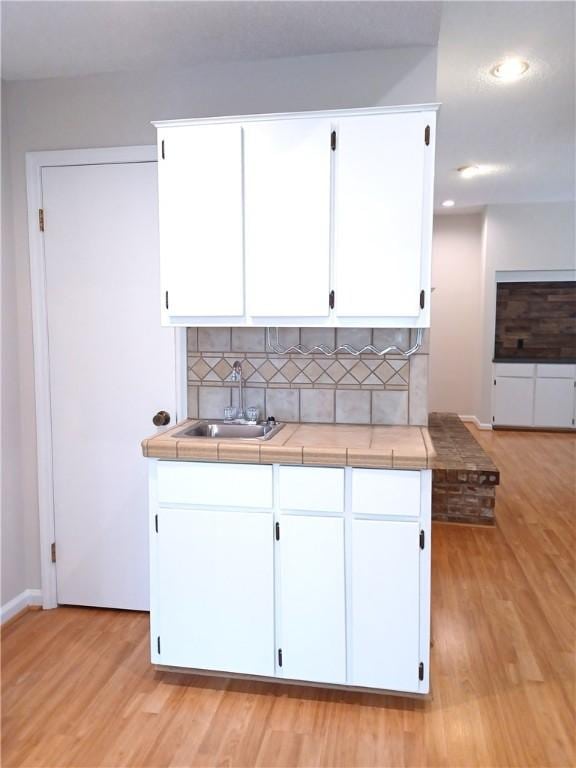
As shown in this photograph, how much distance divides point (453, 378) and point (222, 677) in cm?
586

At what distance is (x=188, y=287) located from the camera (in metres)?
2.17

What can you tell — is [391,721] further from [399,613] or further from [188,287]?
[188,287]

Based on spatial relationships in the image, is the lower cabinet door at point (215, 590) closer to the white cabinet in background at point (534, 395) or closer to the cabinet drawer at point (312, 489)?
the cabinet drawer at point (312, 489)

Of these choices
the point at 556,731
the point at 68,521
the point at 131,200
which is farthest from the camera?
the point at 68,521

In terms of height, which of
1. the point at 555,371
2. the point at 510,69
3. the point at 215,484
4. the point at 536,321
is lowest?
the point at 215,484

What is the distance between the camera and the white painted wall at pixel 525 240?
6441mm

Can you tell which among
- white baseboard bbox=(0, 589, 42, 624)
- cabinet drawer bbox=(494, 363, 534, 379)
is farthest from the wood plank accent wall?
white baseboard bbox=(0, 589, 42, 624)

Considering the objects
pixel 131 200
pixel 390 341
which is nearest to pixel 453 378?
pixel 390 341

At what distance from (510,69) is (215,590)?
301 cm

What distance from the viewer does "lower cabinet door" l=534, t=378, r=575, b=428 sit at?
21.7ft

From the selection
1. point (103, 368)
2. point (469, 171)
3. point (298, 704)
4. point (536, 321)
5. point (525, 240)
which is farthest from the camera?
point (536, 321)

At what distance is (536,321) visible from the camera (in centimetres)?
714

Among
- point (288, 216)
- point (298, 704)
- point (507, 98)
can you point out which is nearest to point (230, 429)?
point (288, 216)

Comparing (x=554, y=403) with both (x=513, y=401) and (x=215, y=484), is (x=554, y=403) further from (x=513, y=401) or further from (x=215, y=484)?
(x=215, y=484)
